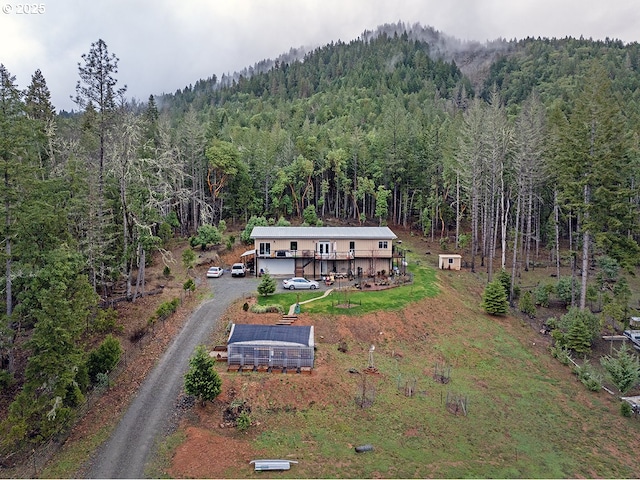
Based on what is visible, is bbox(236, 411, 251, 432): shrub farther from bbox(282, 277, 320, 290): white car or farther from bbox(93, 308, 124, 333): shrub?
bbox(282, 277, 320, 290): white car

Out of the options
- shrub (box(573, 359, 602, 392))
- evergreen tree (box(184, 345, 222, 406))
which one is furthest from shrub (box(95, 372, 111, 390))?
shrub (box(573, 359, 602, 392))

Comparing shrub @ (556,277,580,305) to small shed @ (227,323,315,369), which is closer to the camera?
small shed @ (227,323,315,369)

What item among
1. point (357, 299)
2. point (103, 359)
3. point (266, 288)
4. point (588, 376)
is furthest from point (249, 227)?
point (588, 376)

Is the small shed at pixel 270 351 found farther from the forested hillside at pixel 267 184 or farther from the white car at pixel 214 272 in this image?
the white car at pixel 214 272

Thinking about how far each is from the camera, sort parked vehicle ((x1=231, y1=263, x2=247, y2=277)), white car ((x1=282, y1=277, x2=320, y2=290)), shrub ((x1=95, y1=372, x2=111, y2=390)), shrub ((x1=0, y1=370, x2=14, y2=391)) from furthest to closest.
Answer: parked vehicle ((x1=231, y1=263, x2=247, y2=277)), white car ((x1=282, y1=277, x2=320, y2=290)), shrub ((x1=95, y1=372, x2=111, y2=390)), shrub ((x1=0, y1=370, x2=14, y2=391))

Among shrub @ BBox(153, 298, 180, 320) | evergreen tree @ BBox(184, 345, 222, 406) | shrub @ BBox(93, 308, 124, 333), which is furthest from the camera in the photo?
shrub @ BBox(153, 298, 180, 320)

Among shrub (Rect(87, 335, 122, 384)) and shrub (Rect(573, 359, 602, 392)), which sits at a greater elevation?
shrub (Rect(87, 335, 122, 384))
